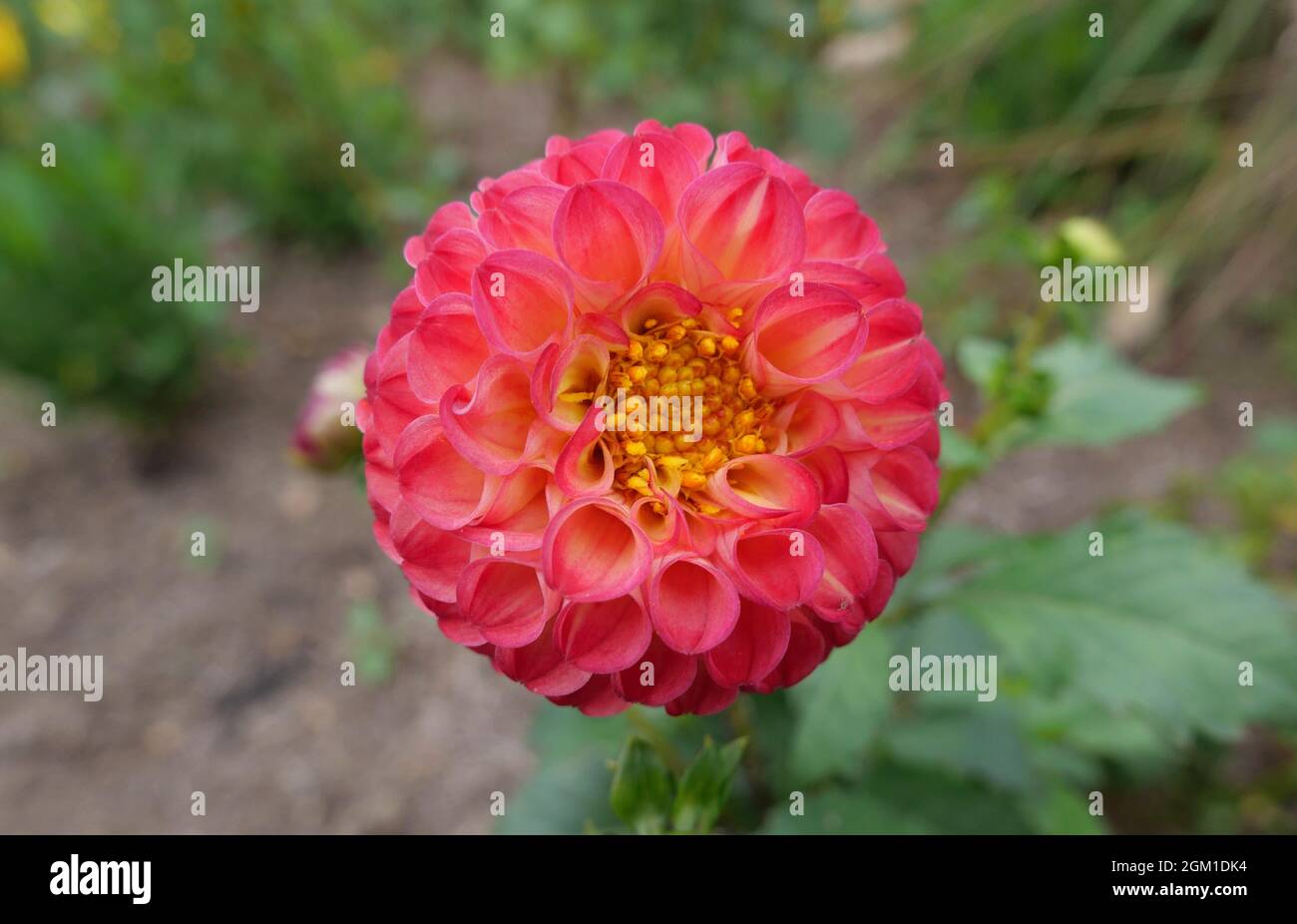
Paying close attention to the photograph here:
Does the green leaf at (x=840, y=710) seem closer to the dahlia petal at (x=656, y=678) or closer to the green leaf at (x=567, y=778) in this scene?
the green leaf at (x=567, y=778)

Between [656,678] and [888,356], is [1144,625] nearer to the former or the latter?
[888,356]

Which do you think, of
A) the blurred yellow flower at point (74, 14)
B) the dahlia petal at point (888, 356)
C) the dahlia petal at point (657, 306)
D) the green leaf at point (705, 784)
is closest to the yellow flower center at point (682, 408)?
the dahlia petal at point (657, 306)

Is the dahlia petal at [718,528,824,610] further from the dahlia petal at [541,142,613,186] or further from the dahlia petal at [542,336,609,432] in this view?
the dahlia petal at [541,142,613,186]

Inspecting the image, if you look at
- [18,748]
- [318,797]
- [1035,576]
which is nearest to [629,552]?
[1035,576]

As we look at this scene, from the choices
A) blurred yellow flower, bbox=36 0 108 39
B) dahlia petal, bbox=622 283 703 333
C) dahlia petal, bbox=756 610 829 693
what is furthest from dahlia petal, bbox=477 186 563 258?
blurred yellow flower, bbox=36 0 108 39

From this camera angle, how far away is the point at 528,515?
86 cm

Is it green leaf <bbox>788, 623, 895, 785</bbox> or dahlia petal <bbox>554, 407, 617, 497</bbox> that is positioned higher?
dahlia petal <bbox>554, 407, 617, 497</bbox>

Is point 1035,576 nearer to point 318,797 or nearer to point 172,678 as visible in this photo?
point 318,797

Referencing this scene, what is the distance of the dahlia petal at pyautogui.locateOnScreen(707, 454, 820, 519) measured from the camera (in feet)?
2.64

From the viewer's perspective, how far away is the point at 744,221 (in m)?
0.85

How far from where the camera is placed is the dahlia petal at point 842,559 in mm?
789

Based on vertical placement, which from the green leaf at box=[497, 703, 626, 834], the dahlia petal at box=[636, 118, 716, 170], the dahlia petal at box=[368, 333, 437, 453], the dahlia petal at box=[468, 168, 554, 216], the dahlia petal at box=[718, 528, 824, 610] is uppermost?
the dahlia petal at box=[636, 118, 716, 170]

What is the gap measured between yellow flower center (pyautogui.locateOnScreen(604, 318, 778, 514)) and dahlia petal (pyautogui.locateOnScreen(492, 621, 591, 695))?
0.20 meters

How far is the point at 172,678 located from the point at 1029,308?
9.80 feet
